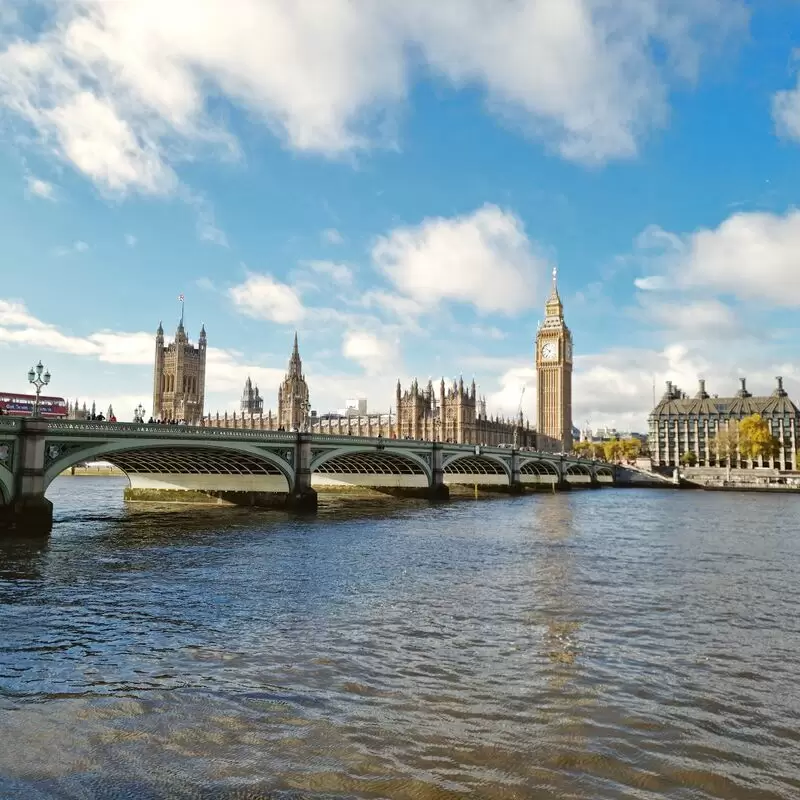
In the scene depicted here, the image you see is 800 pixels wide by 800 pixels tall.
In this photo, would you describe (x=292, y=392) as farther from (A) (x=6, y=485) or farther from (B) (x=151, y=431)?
(A) (x=6, y=485)

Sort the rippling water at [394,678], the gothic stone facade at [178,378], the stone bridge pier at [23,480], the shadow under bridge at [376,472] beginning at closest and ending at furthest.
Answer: the rippling water at [394,678] < the stone bridge pier at [23,480] < the shadow under bridge at [376,472] < the gothic stone facade at [178,378]

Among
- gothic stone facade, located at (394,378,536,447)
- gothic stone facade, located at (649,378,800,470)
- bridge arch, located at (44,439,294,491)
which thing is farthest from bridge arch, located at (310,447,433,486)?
gothic stone facade, located at (649,378,800,470)

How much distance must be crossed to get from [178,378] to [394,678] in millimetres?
190017

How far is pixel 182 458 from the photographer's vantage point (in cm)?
4916

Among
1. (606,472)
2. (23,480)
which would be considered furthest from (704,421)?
(23,480)

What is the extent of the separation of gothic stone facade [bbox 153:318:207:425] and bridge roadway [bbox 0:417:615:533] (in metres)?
122

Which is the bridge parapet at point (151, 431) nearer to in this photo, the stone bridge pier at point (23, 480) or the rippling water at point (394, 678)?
the stone bridge pier at point (23, 480)

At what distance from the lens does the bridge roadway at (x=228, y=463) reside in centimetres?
3167

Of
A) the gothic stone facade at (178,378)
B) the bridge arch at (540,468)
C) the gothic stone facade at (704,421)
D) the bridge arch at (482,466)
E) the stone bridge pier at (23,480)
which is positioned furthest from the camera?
the gothic stone facade at (178,378)

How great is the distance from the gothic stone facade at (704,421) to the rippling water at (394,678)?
571 feet

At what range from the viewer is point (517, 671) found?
501 inches

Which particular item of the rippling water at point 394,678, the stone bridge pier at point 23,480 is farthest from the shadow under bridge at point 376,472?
the rippling water at point 394,678

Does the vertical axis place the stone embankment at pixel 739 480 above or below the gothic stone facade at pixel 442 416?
below

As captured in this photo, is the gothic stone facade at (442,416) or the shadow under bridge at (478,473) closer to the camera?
the shadow under bridge at (478,473)
